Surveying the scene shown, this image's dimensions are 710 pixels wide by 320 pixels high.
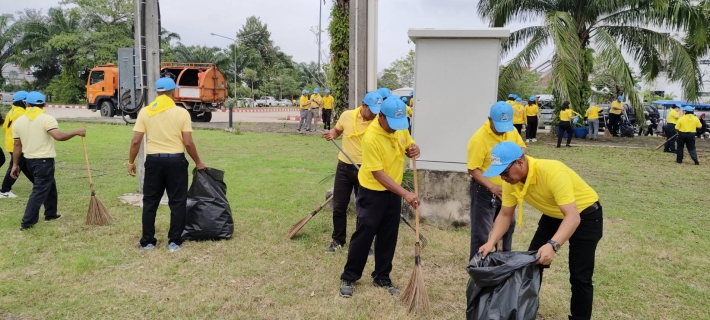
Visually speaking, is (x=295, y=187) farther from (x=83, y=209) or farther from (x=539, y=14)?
(x=539, y=14)

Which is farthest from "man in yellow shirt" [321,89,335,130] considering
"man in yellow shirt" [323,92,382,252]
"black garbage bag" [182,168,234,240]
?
"man in yellow shirt" [323,92,382,252]

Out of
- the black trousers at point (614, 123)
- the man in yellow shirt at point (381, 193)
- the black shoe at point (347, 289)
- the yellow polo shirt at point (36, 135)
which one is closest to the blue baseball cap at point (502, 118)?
the man in yellow shirt at point (381, 193)

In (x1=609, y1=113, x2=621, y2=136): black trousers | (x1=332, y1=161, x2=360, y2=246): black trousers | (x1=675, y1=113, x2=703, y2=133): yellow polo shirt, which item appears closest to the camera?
(x1=332, y1=161, x2=360, y2=246): black trousers

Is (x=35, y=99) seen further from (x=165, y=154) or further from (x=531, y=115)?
(x=531, y=115)

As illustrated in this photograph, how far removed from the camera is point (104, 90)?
2269cm

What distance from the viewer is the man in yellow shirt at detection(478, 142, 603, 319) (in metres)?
2.90

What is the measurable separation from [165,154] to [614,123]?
61.0 ft

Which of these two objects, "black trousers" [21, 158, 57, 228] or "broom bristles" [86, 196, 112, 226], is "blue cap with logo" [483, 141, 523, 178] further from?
"black trousers" [21, 158, 57, 228]

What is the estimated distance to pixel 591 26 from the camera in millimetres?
17094

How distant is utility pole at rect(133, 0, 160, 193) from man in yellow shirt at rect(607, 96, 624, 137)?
1695 cm

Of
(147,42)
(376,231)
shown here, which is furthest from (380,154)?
(147,42)

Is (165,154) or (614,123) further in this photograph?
(614,123)

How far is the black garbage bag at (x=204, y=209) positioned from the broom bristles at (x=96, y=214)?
50.0 inches

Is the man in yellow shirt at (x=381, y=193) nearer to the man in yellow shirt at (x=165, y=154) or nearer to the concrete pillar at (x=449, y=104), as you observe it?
the concrete pillar at (x=449, y=104)
